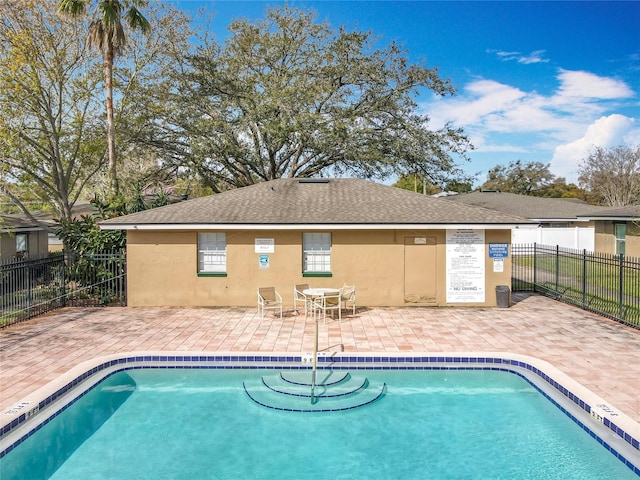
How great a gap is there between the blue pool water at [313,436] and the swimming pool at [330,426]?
0.08 ft

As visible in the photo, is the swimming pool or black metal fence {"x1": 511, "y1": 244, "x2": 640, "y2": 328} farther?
black metal fence {"x1": 511, "y1": 244, "x2": 640, "y2": 328}

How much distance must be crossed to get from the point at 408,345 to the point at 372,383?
1780 mm

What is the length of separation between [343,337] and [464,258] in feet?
18.9

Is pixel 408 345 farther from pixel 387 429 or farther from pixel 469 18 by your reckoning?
pixel 469 18

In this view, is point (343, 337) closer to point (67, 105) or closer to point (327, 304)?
point (327, 304)

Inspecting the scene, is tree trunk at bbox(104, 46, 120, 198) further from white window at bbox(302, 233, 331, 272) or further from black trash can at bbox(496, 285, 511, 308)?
black trash can at bbox(496, 285, 511, 308)

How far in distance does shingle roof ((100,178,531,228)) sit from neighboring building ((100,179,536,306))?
0.22 ft

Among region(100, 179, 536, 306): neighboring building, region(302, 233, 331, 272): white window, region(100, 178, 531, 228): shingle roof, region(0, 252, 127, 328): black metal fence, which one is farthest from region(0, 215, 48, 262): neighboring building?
region(302, 233, 331, 272): white window

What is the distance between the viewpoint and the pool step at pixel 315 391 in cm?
810

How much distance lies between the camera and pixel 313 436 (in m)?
7.16

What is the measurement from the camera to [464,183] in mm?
30859

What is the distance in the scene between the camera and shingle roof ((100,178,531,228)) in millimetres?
14656

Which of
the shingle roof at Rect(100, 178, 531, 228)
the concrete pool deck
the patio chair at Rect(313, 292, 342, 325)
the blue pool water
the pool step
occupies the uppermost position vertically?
the shingle roof at Rect(100, 178, 531, 228)

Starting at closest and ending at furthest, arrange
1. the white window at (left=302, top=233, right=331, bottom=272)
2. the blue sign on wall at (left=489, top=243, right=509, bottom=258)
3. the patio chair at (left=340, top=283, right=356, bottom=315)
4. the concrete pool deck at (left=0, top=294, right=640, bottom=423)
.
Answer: the concrete pool deck at (left=0, top=294, right=640, bottom=423) < the patio chair at (left=340, top=283, right=356, bottom=315) < the blue sign on wall at (left=489, top=243, right=509, bottom=258) < the white window at (left=302, top=233, right=331, bottom=272)
